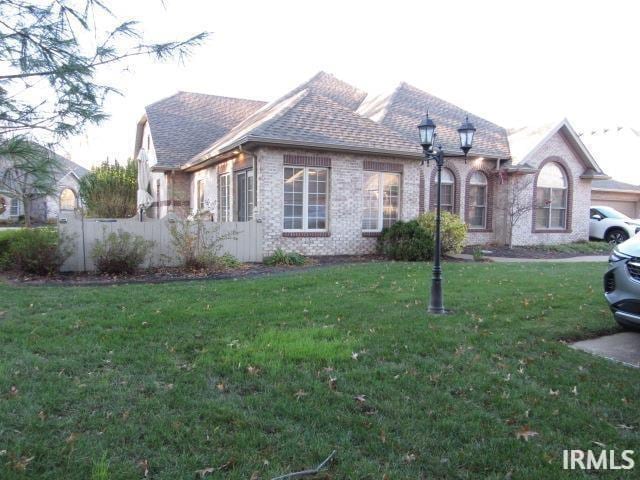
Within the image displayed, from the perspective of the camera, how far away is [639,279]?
4891mm

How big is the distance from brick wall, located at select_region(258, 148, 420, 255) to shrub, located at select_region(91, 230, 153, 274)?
3605mm

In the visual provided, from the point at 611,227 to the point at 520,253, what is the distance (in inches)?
286

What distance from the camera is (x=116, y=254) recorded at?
10156 millimetres

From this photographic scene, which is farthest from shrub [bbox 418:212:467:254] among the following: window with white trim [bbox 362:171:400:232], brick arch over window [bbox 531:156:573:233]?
brick arch over window [bbox 531:156:573:233]

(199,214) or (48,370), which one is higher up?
(199,214)

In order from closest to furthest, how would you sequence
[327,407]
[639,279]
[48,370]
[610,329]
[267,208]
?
[327,407] → [48,370] → [639,279] → [610,329] → [267,208]

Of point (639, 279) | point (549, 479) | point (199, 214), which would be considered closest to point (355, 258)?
point (199, 214)

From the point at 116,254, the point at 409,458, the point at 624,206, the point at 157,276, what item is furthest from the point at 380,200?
the point at 624,206

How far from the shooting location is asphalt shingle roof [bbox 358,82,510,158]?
1705cm

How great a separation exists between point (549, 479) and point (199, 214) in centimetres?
948

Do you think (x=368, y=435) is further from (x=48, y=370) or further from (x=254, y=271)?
(x=254, y=271)

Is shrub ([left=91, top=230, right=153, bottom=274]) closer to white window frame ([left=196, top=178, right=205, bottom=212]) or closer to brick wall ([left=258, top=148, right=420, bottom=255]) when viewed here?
brick wall ([left=258, top=148, right=420, bottom=255])

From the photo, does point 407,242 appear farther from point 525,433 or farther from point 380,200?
point 525,433

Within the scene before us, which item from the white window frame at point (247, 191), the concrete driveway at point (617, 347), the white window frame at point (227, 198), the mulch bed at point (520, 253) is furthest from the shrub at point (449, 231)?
the concrete driveway at point (617, 347)
